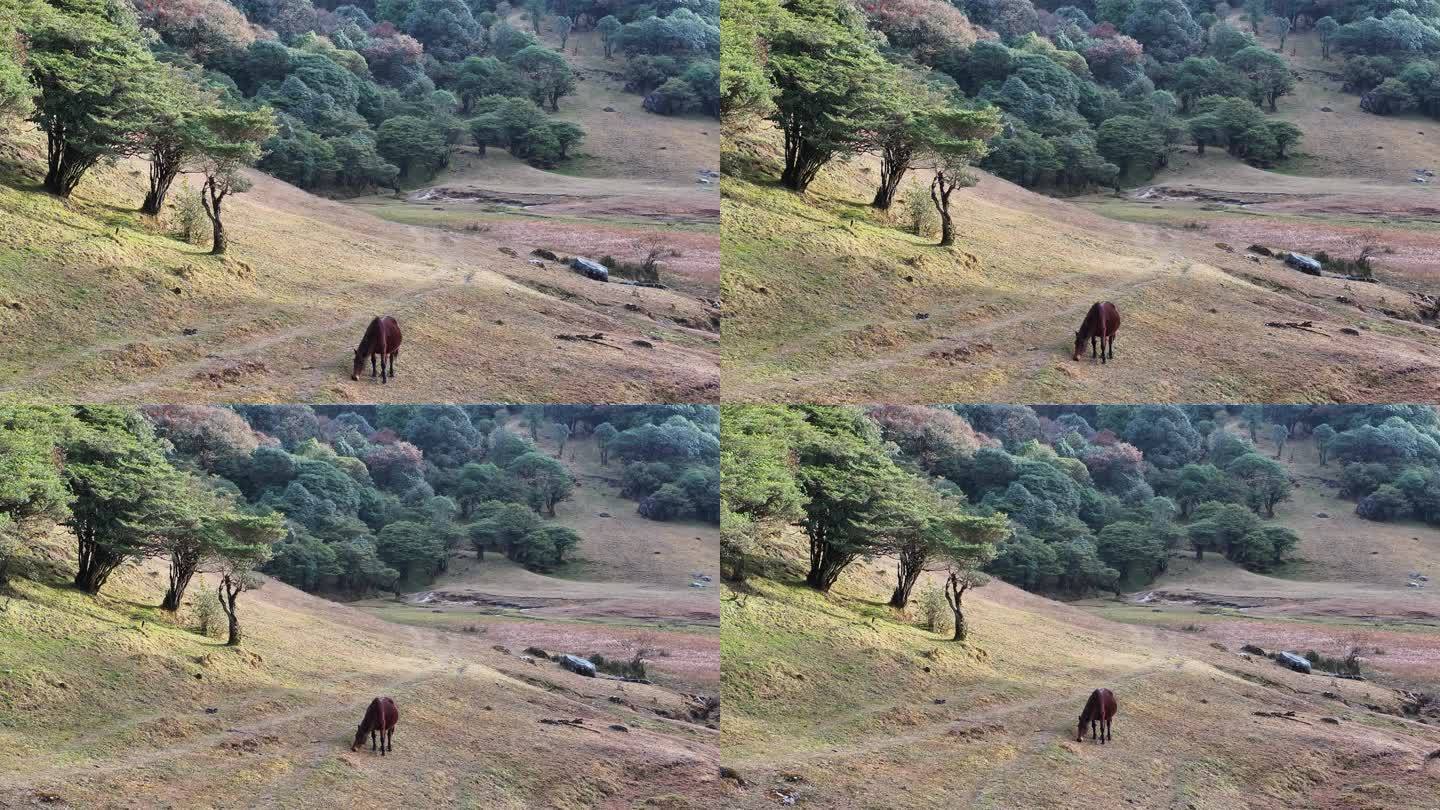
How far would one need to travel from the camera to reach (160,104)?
29.8 metres

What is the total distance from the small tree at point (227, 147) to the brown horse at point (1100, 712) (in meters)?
Result: 15.8

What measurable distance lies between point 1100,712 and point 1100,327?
5928mm

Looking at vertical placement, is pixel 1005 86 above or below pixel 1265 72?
below

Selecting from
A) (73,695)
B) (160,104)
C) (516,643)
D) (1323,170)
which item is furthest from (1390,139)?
(73,695)

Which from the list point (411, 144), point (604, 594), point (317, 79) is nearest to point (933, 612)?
point (604, 594)

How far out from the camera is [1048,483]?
32.7 metres

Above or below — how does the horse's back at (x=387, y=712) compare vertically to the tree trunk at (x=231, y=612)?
below

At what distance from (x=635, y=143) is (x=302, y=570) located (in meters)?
11.5

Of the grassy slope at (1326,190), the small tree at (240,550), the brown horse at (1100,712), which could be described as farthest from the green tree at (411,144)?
the brown horse at (1100,712)

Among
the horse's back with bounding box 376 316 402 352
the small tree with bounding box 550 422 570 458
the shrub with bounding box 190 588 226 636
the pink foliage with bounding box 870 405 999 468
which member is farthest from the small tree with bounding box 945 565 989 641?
the small tree with bounding box 550 422 570 458

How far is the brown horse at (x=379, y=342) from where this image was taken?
91.1 feet

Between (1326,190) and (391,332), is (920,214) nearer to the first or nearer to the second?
(1326,190)

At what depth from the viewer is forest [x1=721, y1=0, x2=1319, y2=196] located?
29812 millimetres

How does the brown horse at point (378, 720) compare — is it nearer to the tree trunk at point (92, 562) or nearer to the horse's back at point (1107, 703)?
the tree trunk at point (92, 562)
